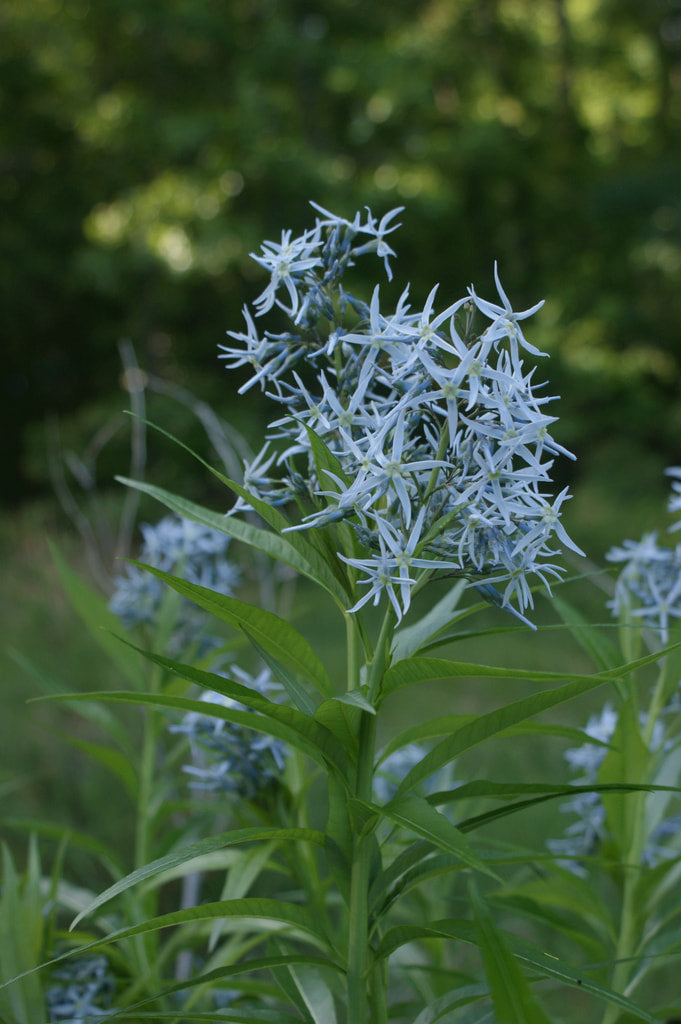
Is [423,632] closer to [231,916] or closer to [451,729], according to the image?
[451,729]

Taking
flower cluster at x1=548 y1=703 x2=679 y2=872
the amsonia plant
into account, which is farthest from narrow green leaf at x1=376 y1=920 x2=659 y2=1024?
flower cluster at x1=548 y1=703 x2=679 y2=872

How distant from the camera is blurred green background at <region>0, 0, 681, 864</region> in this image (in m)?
9.37

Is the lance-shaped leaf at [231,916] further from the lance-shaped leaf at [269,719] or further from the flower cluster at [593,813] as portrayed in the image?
the flower cluster at [593,813]

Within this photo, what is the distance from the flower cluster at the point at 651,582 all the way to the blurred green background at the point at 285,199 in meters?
6.50

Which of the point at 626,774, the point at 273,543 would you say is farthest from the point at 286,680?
the point at 626,774

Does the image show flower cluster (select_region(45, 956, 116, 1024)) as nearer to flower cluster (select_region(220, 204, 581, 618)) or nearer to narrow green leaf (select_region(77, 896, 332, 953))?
narrow green leaf (select_region(77, 896, 332, 953))

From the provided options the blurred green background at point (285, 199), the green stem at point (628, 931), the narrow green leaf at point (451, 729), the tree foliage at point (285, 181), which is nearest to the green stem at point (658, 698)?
the green stem at point (628, 931)

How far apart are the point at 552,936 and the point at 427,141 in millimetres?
A: 10349

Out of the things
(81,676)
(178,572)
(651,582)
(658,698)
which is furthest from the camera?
(81,676)

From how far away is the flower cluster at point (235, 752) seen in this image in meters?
1.23

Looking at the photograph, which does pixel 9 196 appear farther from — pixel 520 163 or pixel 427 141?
pixel 520 163

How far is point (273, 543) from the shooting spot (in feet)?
2.93

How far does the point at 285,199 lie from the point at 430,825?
32.0 ft

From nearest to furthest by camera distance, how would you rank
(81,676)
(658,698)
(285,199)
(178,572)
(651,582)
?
(658,698), (651,582), (178,572), (81,676), (285,199)
